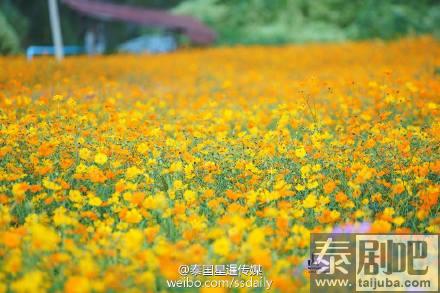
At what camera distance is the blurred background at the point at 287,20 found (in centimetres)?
2494

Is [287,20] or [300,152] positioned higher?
[287,20]

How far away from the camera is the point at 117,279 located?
2840 millimetres

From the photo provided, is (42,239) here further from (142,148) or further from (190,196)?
(142,148)

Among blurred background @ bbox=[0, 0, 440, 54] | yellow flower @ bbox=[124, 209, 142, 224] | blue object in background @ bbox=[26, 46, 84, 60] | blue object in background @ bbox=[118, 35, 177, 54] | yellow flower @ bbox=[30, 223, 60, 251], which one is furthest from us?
blue object in background @ bbox=[118, 35, 177, 54]

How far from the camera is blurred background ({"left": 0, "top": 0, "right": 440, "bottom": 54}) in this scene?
24.9m

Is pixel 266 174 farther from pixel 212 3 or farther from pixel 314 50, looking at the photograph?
pixel 212 3

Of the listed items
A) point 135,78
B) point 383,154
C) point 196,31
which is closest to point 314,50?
point 135,78

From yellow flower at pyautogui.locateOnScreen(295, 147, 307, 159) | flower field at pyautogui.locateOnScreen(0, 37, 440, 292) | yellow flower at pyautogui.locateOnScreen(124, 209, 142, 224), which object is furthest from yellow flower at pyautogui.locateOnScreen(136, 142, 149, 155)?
yellow flower at pyautogui.locateOnScreen(295, 147, 307, 159)

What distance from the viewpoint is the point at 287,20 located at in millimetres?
26859

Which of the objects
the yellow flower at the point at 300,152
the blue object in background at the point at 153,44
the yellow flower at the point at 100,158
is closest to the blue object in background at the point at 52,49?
the blue object in background at the point at 153,44

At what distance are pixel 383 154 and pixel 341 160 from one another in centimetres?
47

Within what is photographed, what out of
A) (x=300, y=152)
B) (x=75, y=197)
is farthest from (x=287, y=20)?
(x=75, y=197)

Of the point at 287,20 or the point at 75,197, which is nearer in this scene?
the point at 75,197

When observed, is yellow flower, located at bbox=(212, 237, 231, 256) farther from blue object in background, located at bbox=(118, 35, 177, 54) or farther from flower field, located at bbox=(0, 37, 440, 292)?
blue object in background, located at bbox=(118, 35, 177, 54)
